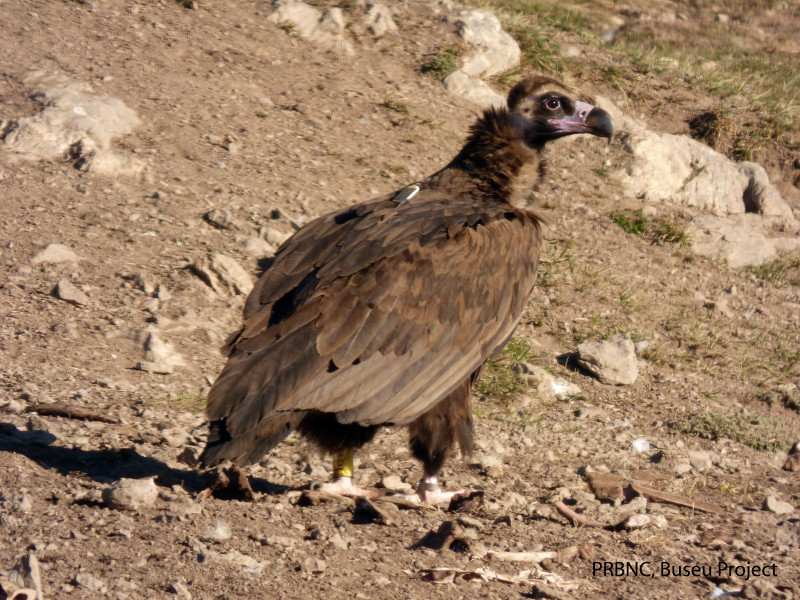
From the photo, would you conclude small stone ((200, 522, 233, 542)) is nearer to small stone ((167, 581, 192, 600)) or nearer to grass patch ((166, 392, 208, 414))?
small stone ((167, 581, 192, 600))

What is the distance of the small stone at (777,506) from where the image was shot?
15.7ft

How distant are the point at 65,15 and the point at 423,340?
6058mm

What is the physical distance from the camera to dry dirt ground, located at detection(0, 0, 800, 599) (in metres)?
3.64

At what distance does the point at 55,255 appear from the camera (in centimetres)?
591

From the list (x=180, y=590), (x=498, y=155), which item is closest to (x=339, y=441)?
(x=180, y=590)

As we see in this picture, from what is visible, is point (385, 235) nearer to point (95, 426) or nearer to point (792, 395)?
point (95, 426)

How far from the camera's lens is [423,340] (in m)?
4.22

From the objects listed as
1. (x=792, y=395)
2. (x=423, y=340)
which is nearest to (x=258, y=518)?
(x=423, y=340)

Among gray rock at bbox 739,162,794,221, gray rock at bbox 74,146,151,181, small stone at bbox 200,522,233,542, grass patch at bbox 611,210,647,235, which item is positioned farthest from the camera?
gray rock at bbox 739,162,794,221

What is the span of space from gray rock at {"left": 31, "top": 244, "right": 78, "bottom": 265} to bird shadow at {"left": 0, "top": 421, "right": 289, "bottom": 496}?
174 centimetres

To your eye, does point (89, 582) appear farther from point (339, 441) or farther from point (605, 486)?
point (605, 486)

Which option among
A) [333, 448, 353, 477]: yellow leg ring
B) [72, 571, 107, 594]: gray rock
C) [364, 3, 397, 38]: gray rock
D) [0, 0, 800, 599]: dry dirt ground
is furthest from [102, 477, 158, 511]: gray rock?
[364, 3, 397, 38]: gray rock

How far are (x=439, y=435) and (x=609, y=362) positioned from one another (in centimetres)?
216

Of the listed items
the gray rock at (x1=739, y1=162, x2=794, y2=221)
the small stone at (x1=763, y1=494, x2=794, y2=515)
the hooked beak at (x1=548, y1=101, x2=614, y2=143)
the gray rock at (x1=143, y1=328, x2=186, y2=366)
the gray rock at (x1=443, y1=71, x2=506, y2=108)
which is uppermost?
the hooked beak at (x1=548, y1=101, x2=614, y2=143)
